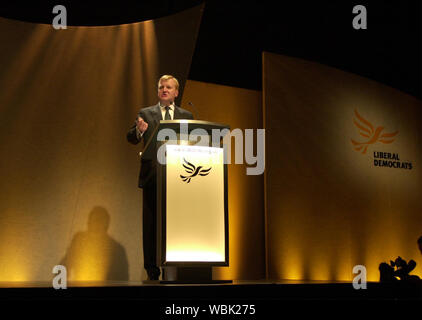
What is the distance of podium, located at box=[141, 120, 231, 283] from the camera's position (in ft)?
8.63

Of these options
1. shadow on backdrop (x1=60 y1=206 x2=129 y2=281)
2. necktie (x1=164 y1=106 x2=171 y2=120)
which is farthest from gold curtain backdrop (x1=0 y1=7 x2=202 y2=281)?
necktie (x1=164 y1=106 x2=171 y2=120)

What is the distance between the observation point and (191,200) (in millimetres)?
2703

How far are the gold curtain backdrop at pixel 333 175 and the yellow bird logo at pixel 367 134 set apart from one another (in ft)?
0.04

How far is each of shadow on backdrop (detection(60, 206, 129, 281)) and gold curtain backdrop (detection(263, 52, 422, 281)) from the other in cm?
154

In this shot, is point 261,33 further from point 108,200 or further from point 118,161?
point 108,200

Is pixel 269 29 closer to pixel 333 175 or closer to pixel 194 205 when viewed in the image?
pixel 333 175

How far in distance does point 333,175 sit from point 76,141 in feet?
9.32

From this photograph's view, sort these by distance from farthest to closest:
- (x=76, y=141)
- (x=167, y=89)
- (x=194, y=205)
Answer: (x=76, y=141)
(x=167, y=89)
(x=194, y=205)

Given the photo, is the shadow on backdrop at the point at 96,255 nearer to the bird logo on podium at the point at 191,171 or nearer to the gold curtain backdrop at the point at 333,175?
the gold curtain backdrop at the point at 333,175

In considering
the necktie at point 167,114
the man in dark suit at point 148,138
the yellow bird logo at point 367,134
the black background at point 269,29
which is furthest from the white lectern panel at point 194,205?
the yellow bird logo at point 367,134

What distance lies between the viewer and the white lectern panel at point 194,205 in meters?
2.65

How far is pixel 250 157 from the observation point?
17.6 ft

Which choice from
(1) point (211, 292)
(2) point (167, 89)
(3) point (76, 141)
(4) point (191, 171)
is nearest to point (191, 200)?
(4) point (191, 171)
